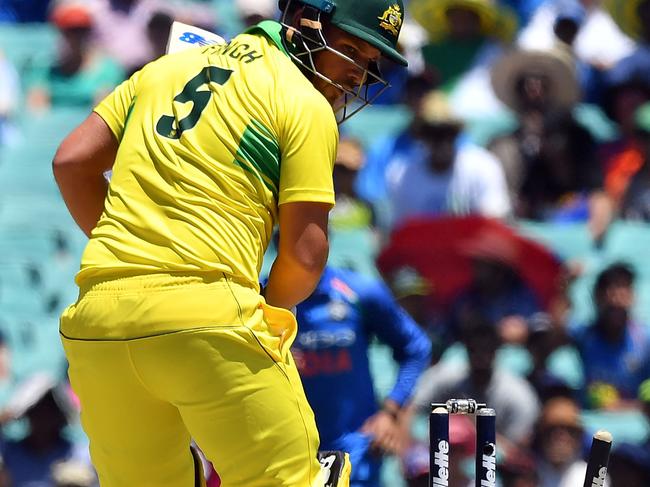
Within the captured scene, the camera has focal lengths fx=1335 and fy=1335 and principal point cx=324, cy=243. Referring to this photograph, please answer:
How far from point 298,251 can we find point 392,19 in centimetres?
68

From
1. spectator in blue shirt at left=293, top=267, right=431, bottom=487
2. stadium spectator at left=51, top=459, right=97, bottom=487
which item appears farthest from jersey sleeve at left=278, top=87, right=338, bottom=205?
stadium spectator at left=51, top=459, right=97, bottom=487

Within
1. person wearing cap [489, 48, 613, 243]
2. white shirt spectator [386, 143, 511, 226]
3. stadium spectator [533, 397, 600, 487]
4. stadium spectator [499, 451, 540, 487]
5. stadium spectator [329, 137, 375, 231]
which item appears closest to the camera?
stadium spectator [499, 451, 540, 487]

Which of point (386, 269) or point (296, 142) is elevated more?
point (296, 142)

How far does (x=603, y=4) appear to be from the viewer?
27.4ft

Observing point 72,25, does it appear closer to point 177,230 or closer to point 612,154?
point 612,154

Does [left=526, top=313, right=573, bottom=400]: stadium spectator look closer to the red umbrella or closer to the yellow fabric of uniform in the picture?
the red umbrella

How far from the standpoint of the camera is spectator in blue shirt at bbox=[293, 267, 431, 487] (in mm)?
5281

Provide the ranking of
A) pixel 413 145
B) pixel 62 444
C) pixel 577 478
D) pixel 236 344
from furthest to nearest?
pixel 413 145
pixel 62 444
pixel 577 478
pixel 236 344

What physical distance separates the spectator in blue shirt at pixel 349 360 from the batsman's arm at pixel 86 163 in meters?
1.82

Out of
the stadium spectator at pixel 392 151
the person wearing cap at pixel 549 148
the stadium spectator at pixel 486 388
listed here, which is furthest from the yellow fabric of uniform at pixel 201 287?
the person wearing cap at pixel 549 148

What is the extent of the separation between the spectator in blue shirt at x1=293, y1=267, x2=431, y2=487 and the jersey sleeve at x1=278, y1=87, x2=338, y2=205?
2.13 m

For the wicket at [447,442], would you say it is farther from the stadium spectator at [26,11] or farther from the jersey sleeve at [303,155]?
the stadium spectator at [26,11]

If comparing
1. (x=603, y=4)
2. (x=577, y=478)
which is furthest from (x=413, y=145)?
(x=577, y=478)

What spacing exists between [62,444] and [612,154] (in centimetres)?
356
